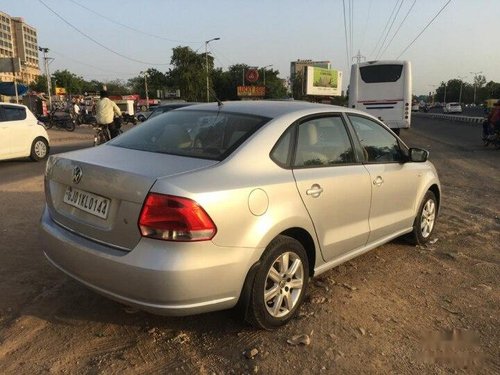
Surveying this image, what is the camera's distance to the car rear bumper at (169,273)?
276cm

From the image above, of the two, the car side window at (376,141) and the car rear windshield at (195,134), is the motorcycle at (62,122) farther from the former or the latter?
the car side window at (376,141)

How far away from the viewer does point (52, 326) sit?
3.39m

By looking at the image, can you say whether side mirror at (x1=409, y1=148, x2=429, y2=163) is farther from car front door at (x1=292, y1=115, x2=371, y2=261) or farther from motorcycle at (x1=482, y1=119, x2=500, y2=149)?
motorcycle at (x1=482, y1=119, x2=500, y2=149)

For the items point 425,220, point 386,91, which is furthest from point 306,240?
point 386,91

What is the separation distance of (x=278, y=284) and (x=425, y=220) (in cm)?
265

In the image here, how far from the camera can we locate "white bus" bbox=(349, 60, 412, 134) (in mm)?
19203

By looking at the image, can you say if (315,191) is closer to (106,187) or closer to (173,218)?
(173,218)

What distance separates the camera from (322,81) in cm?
5925

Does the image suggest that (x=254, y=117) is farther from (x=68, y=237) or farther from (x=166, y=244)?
(x=68, y=237)

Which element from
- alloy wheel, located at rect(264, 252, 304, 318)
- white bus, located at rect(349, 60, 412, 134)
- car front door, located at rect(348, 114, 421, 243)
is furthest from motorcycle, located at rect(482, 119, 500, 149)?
alloy wheel, located at rect(264, 252, 304, 318)

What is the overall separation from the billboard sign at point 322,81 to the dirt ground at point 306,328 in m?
53.1

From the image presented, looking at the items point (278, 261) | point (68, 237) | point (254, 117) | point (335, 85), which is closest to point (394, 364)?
point (278, 261)

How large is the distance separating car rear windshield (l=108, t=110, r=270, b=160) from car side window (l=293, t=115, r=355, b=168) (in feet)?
1.19

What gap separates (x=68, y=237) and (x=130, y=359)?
914 millimetres
